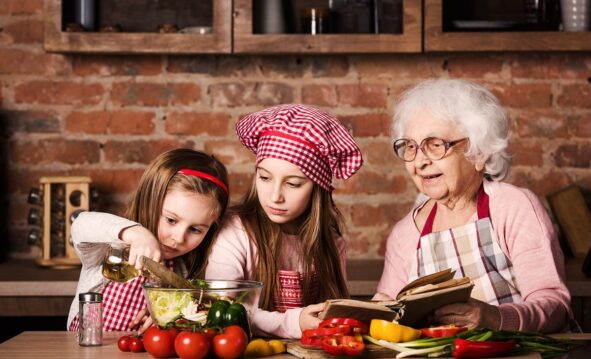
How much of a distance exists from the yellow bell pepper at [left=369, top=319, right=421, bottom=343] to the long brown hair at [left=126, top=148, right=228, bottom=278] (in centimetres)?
64

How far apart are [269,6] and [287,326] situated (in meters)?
1.66

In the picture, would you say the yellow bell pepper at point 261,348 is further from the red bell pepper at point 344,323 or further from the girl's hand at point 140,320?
the girl's hand at point 140,320

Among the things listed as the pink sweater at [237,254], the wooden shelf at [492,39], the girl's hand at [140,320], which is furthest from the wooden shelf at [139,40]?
the girl's hand at [140,320]

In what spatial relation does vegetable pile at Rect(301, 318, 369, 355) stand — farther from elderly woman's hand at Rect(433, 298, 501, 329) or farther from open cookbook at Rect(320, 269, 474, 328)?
elderly woman's hand at Rect(433, 298, 501, 329)

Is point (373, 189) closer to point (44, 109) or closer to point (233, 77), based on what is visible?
point (233, 77)

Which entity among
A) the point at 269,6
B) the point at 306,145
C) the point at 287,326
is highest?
the point at 269,6

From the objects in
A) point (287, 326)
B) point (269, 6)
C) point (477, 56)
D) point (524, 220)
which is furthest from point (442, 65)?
point (287, 326)

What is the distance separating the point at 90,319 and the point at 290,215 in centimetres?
58

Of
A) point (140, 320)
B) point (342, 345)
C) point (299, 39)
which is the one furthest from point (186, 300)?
point (299, 39)

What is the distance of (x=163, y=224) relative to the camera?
228 cm

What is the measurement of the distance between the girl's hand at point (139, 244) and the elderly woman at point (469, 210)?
0.72 metres

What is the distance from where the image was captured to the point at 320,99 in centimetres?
350

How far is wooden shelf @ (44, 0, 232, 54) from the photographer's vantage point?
129 inches

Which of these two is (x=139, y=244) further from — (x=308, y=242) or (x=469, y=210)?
(x=469, y=210)
